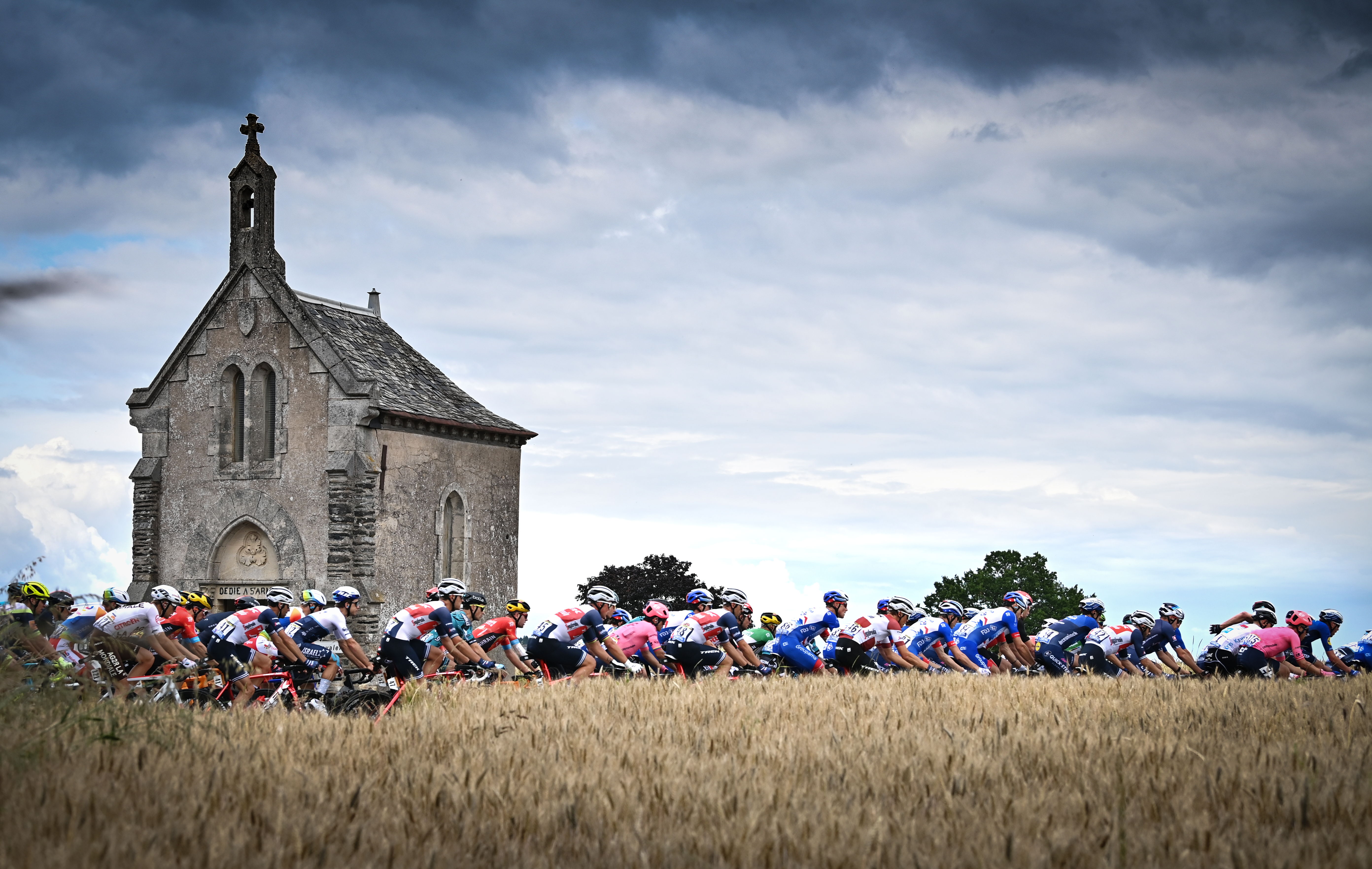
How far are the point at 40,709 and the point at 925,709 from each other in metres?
8.94

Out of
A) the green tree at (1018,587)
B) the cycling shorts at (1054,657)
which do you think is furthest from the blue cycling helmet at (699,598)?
the green tree at (1018,587)

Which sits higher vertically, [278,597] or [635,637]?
[278,597]

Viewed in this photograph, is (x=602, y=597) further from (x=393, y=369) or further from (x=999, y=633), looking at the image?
(x=393, y=369)

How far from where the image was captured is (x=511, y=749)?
10.4 meters

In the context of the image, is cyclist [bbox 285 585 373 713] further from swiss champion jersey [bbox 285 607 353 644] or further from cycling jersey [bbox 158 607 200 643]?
cycling jersey [bbox 158 607 200 643]

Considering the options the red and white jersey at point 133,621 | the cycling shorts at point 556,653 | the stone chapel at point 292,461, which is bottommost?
the cycling shorts at point 556,653

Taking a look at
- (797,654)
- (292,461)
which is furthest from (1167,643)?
(292,461)

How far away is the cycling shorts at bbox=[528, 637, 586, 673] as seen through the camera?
19.7 metres

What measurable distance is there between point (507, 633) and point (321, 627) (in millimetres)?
3173

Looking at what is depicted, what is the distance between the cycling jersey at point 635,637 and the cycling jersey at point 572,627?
0.77 m

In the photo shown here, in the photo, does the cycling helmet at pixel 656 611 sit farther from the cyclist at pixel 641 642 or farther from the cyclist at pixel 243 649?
the cyclist at pixel 243 649

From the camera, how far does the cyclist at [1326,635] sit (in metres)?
24.2

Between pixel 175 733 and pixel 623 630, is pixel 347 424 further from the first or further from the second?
pixel 175 733

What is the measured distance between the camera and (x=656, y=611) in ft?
77.7
